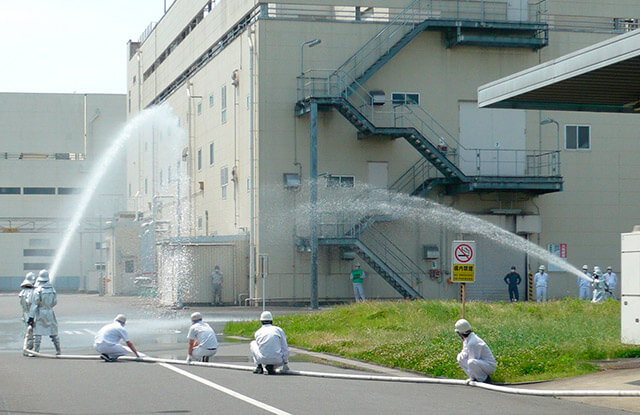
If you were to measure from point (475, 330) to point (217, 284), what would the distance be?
24.2 m

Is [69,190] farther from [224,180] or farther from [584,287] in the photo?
[584,287]

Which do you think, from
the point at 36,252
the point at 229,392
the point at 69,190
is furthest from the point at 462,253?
the point at 69,190

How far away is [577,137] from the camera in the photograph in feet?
159

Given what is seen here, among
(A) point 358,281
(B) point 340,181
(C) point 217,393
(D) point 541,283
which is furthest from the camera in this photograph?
(B) point 340,181

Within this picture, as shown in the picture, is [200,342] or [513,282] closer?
[200,342]

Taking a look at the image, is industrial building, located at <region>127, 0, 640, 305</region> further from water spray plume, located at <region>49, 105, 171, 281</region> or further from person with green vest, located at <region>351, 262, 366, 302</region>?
water spray plume, located at <region>49, 105, 171, 281</region>

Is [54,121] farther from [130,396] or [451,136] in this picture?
[130,396]

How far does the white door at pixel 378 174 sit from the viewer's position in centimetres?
4592

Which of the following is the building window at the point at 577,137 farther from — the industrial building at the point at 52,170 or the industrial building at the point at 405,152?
the industrial building at the point at 52,170

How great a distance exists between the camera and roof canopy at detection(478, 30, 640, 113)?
18828 mm

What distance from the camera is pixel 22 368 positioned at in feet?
65.9

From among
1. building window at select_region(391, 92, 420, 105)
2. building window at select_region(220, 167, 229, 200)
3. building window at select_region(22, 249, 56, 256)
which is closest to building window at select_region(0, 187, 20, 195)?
building window at select_region(22, 249, 56, 256)

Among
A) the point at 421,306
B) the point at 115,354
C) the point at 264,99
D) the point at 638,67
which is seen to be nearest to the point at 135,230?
the point at 264,99

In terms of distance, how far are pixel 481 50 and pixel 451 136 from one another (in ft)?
15.2
